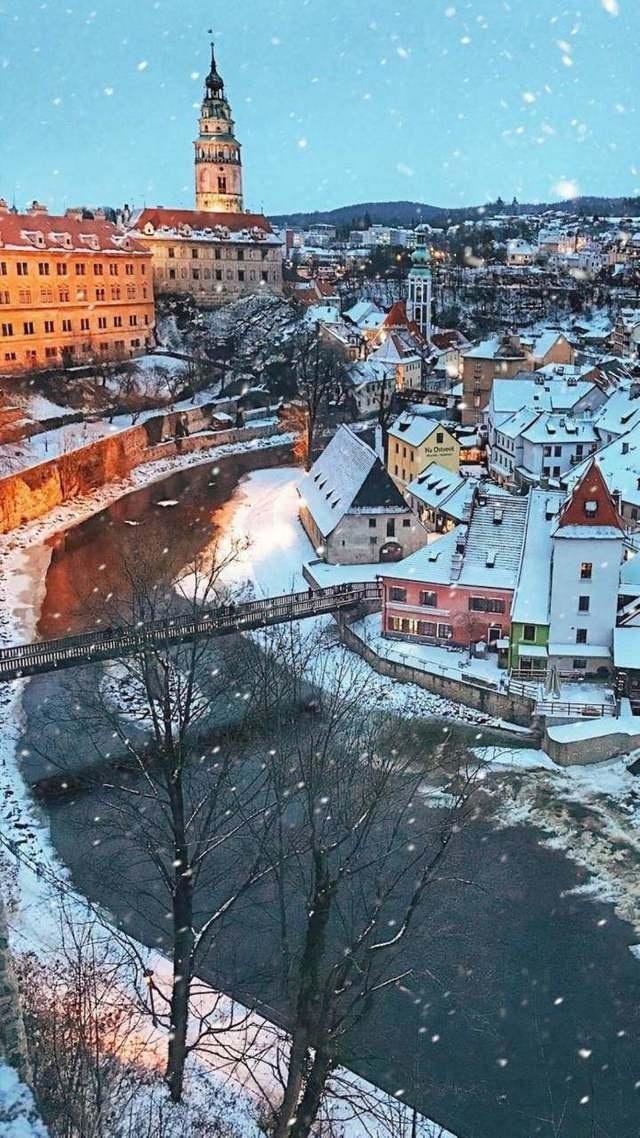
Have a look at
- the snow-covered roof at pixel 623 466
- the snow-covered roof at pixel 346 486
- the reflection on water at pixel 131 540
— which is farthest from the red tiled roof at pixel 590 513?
the reflection on water at pixel 131 540

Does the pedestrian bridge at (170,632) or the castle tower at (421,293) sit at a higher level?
the castle tower at (421,293)

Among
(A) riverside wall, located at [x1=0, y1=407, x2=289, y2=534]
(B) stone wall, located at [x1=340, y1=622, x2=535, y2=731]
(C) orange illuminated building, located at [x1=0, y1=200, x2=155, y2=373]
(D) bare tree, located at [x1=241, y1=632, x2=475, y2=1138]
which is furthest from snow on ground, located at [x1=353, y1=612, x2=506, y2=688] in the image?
(C) orange illuminated building, located at [x1=0, y1=200, x2=155, y2=373]

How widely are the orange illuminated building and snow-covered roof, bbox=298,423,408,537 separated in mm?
20530

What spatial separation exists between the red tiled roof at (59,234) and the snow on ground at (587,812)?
39247 mm

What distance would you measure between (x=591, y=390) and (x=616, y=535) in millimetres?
24828

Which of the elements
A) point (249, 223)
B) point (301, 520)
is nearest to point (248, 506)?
point (301, 520)

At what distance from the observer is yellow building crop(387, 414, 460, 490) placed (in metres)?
37.7

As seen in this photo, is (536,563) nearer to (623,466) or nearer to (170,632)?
(170,632)

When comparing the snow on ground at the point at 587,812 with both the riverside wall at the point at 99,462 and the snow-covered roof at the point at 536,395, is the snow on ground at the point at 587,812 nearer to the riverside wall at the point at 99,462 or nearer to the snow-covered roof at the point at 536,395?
the riverside wall at the point at 99,462

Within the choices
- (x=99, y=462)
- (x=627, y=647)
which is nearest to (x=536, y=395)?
(x=99, y=462)

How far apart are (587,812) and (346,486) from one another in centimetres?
1615

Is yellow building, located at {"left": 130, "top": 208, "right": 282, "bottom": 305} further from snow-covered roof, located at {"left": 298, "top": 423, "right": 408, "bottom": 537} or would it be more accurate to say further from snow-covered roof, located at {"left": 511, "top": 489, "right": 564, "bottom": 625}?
snow-covered roof, located at {"left": 511, "top": 489, "right": 564, "bottom": 625}

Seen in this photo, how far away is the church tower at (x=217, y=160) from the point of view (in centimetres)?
7906

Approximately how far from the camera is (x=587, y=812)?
19047 millimetres
